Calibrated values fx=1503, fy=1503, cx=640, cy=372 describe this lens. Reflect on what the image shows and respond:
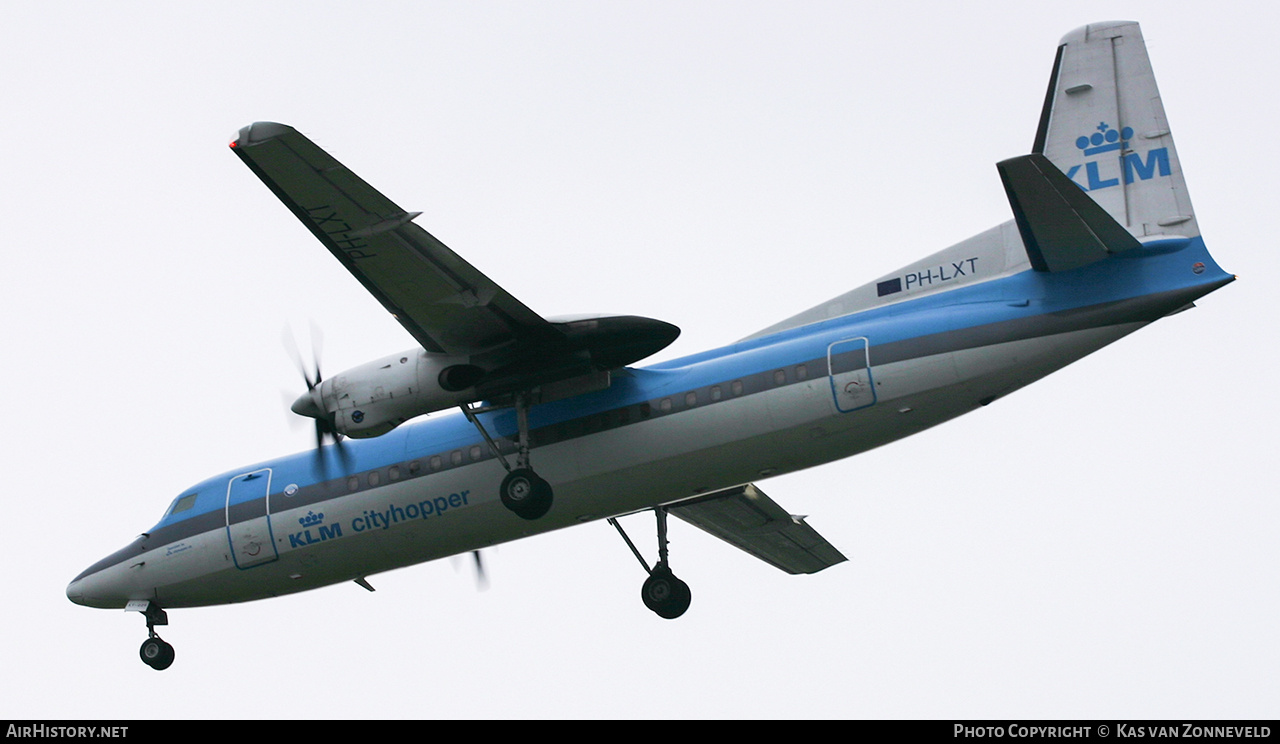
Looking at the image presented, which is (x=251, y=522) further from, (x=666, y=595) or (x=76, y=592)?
(x=666, y=595)

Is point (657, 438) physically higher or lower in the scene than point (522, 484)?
higher

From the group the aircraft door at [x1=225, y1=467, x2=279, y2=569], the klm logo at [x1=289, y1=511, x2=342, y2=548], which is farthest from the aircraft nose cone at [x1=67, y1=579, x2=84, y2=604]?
the klm logo at [x1=289, y1=511, x2=342, y2=548]

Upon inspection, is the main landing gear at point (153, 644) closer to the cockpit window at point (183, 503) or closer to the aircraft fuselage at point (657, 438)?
the aircraft fuselage at point (657, 438)

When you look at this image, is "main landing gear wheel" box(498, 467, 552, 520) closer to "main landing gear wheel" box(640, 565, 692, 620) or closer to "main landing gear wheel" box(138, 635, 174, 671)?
"main landing gear wheel" box(640, 565, 692, 620)

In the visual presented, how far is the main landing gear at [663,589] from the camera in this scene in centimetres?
2630

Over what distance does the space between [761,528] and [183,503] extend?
398 inches

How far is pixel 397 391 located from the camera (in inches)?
862

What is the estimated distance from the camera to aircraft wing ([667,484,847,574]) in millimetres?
26406

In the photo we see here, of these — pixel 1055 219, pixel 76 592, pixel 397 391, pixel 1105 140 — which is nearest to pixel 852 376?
pixel 1055 219

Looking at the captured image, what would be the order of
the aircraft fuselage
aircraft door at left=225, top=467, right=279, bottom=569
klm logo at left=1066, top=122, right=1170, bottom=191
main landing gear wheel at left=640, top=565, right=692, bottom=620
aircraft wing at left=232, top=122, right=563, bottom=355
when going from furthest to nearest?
1. main landing gear wheel at left=640, top=565, right=692, bottom=620
2. aircraft door at left=225, top=467, right=279, bottom=569
3. klm logo at left=1066, top=122, right=1170, bottom=191
4. the aircraft fuselage
5. aircraft wing at left=232, top=122, right=563, bottom=355

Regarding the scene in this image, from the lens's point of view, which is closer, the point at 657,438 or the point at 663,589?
the point at 657,438

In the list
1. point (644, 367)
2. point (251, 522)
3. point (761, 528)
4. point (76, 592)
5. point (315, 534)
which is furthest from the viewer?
point (761, 528)

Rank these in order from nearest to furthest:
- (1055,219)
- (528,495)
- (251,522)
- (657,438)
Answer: (1055,219) < (657,438) < (528,495) < (251,522)

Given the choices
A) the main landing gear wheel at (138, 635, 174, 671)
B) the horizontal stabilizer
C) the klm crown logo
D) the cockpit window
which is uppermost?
the klm crown logo
